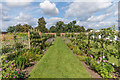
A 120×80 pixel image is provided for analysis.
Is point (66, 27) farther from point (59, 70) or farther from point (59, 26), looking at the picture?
point (59, 70)

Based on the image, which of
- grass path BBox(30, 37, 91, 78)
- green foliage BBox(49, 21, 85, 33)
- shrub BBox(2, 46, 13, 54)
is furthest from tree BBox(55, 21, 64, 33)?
grass path BBox(30, 37, 91, 78)

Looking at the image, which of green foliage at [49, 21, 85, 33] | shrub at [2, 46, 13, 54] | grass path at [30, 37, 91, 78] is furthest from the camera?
green foliage at [49, 21, 85, 33]

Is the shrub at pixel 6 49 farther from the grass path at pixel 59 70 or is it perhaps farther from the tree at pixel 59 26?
the tree at pixel 59 26

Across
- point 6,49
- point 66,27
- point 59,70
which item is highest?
point 66,27

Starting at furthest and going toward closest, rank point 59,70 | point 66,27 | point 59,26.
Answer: point 59,26, point 66,27, point 59,70

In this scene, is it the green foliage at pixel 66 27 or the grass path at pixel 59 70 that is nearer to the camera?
the grass path at pixel 59 70

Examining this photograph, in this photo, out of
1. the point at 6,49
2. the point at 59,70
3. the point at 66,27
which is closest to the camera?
the point at 59,70

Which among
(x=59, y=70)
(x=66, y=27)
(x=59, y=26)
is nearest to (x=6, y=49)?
(x=59, y=70)

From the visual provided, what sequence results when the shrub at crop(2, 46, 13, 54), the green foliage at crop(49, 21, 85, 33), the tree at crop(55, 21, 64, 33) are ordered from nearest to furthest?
the shrub at crop(2, 46, 13, 54)
the green foliage at crop(49, 21, 85, 33)
the tree at crop(55, 21, 64, 33)

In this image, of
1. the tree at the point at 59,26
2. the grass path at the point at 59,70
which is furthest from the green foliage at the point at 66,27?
the grass path at the point at 59,70

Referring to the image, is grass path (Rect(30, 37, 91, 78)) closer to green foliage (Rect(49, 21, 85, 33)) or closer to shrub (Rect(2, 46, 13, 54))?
shrub (Rect(2, 46, 13, 54))

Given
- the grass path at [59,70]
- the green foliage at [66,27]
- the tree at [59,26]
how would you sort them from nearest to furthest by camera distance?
the grass path at [59,70]
the green foliage at [66,27]
the tree at [59,26]

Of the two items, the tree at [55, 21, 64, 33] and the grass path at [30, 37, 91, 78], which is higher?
the tree at [55, 21, 64, 33]

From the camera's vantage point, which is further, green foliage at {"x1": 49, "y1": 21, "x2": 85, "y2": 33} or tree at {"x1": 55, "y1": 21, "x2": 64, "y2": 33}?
tree at {"x1": 55, "y1": 21, "x2": 64, "y2": 33}
